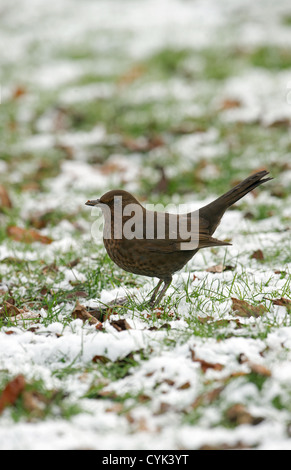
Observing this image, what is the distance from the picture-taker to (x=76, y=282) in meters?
4.26

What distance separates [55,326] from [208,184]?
3418 millimetres

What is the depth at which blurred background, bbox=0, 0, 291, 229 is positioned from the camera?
6.66 meters

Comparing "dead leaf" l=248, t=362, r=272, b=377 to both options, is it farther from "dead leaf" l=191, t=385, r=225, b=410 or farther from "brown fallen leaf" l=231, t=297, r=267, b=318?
"brown fallen leaf" l=231, t=297, r=267, b=318

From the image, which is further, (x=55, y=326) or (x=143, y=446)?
(x=55, y=326)

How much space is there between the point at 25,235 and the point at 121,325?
2.20 meters

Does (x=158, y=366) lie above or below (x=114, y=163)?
below

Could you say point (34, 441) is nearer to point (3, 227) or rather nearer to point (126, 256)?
point (126, 256)

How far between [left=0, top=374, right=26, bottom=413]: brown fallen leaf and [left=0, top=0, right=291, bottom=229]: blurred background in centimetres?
313

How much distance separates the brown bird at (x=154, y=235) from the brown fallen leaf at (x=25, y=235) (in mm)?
1400

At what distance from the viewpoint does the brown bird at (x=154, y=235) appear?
3.71 metres

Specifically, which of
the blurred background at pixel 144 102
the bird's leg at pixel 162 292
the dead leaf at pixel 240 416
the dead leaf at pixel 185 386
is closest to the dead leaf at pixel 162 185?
the blurred background at pixel 144 102

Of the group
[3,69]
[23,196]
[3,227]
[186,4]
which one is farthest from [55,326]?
[186,4]

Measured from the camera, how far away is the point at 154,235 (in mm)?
3787

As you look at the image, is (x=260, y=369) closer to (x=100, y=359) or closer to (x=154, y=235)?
(x=100, y=359)
